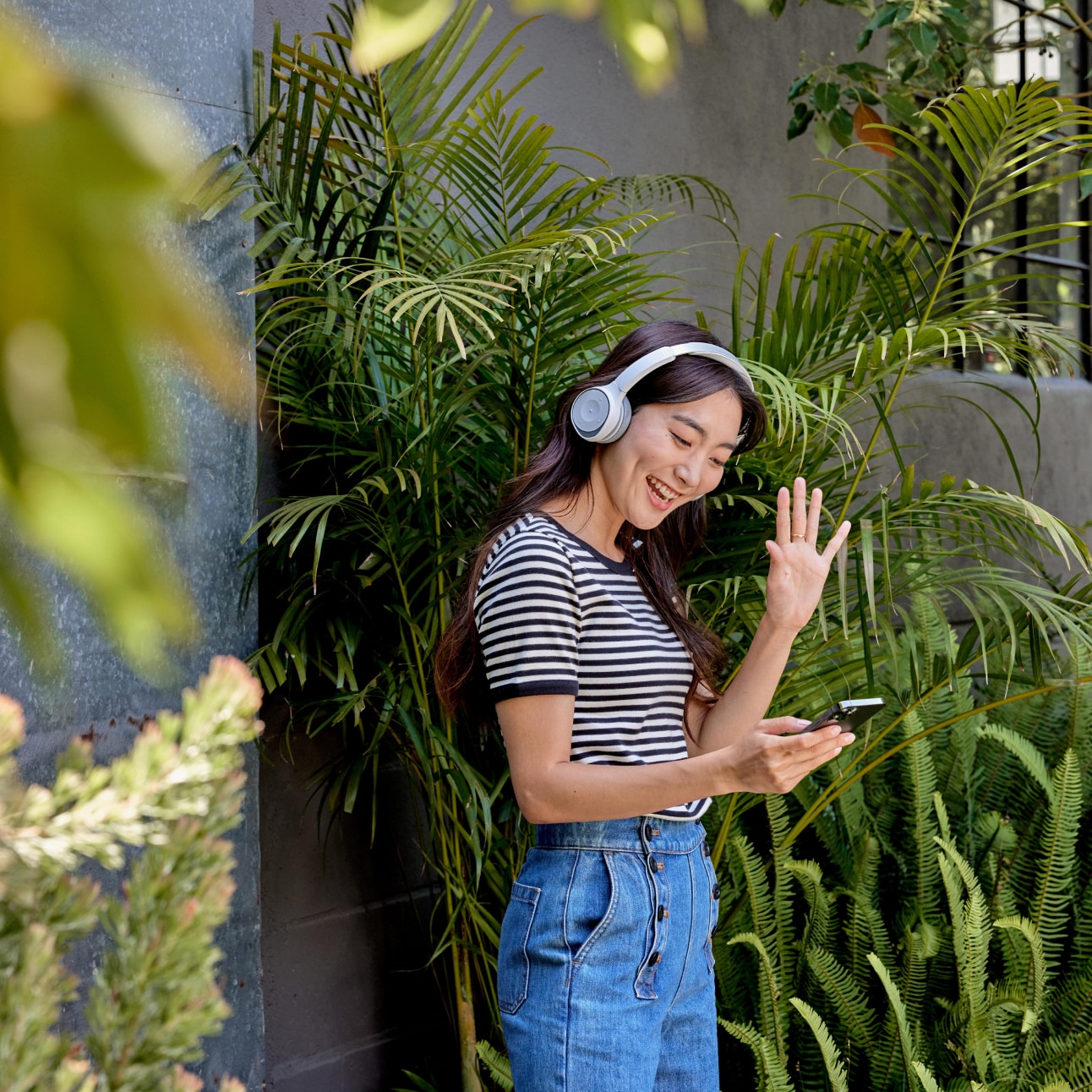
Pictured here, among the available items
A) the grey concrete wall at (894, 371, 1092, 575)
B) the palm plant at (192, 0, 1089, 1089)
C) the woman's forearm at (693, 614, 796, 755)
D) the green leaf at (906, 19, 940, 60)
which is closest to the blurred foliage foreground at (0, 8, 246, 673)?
the woman's forearm at (693, 614, 796, 755)

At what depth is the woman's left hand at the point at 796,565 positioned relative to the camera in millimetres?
1684

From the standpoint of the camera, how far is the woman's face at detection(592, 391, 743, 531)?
1.62 m

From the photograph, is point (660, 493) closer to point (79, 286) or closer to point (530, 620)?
point (530, 620)

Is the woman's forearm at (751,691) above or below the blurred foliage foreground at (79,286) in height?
below

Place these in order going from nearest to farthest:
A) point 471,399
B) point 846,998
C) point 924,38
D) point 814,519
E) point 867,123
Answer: point 814,519, point 471,399, point 846,998, point 924,38, point 867,123

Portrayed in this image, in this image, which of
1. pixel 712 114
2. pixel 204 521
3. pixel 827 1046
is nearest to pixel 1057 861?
pixel 827 1046

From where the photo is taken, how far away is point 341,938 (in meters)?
2.67

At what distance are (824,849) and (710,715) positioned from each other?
143 cm

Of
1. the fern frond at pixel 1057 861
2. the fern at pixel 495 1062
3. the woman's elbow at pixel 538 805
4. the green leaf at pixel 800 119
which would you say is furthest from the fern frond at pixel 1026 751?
the green leaf at pixel 800 119

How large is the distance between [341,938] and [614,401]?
159cm

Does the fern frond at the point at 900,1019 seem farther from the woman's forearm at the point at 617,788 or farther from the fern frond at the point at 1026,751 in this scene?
the woman's forearm at the point at 617,788

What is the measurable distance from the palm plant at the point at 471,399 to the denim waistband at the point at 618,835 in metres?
0.47

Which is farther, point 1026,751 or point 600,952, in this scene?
point 1026,751

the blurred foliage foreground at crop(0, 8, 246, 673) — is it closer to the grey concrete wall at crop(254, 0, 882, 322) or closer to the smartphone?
the smartphone
